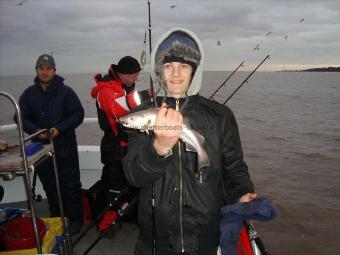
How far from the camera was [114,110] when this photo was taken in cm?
478

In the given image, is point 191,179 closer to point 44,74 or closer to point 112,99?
point 112,99

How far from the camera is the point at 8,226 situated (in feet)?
12.8

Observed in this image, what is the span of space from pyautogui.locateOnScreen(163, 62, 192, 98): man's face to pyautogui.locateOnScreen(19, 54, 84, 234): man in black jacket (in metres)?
3.36

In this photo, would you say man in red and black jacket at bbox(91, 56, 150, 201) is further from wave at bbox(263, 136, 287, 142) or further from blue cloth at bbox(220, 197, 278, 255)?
wave at bbox(263, 136, 287, 142)

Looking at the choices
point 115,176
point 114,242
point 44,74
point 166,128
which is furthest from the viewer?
point 44,74

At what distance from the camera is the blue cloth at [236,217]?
8.15 feet

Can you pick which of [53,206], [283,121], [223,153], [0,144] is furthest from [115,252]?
[283,121]

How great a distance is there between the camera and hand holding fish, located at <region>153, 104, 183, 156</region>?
2.20 m

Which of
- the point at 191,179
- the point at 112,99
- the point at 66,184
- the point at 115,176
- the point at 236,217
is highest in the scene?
the point at 112,99

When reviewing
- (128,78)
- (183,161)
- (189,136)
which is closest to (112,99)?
(128,78)

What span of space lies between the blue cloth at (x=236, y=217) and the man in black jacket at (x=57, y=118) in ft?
12.5

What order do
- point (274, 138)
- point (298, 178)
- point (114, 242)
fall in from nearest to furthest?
point (114, 242) → point (298, 178) → point (274, 138)

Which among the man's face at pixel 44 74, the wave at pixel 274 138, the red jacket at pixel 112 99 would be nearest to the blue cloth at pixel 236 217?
the red jacket at pixel 112 99

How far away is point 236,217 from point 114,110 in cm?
280
